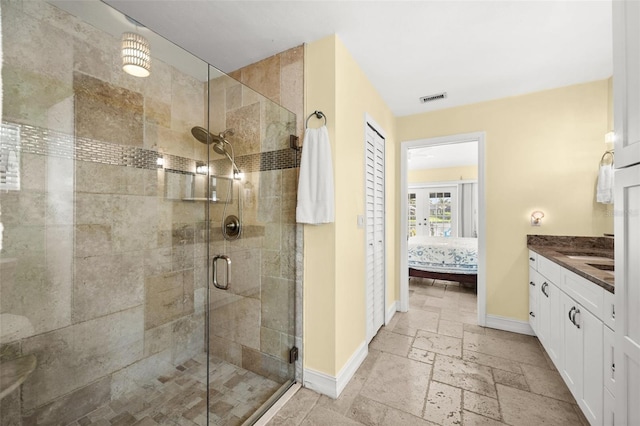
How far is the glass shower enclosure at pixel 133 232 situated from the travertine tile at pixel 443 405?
995 mm

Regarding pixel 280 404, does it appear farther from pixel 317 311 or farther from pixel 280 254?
pixel 280 254

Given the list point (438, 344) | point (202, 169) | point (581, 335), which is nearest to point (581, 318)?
point (581, 335)

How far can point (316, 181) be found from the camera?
1.78 metres

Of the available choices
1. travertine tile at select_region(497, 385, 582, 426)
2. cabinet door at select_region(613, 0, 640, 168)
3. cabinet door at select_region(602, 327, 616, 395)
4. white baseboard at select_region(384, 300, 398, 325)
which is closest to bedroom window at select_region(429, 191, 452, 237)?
white baseboard at select_region(384, 300, 398, 325)

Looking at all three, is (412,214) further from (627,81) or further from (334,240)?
(627,81)

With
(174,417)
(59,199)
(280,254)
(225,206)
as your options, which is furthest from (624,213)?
(59,199)

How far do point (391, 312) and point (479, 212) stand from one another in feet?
5.02

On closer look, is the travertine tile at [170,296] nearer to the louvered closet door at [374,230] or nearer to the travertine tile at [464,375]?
the louvered closet door at [374,230]

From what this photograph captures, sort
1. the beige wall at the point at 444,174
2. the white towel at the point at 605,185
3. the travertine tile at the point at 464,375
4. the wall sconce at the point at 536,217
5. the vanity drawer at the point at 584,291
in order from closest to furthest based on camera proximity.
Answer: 1. the vanity drawer at the point at 584,291
2. the travertine tile at the point at 464,375
3. the white towel at the point at 605,185
4. the wall sconce at the point at 536,217
5. the beige wall at the point at 444,174

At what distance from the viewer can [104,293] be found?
1.66 meters

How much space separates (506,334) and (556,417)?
120 cm

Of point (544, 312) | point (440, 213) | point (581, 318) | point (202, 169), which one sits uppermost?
point (202, 169)

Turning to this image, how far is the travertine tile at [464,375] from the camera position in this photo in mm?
1873

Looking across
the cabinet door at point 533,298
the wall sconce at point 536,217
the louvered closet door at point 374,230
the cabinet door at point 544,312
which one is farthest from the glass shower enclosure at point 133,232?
the wall sconce at point 536,217
